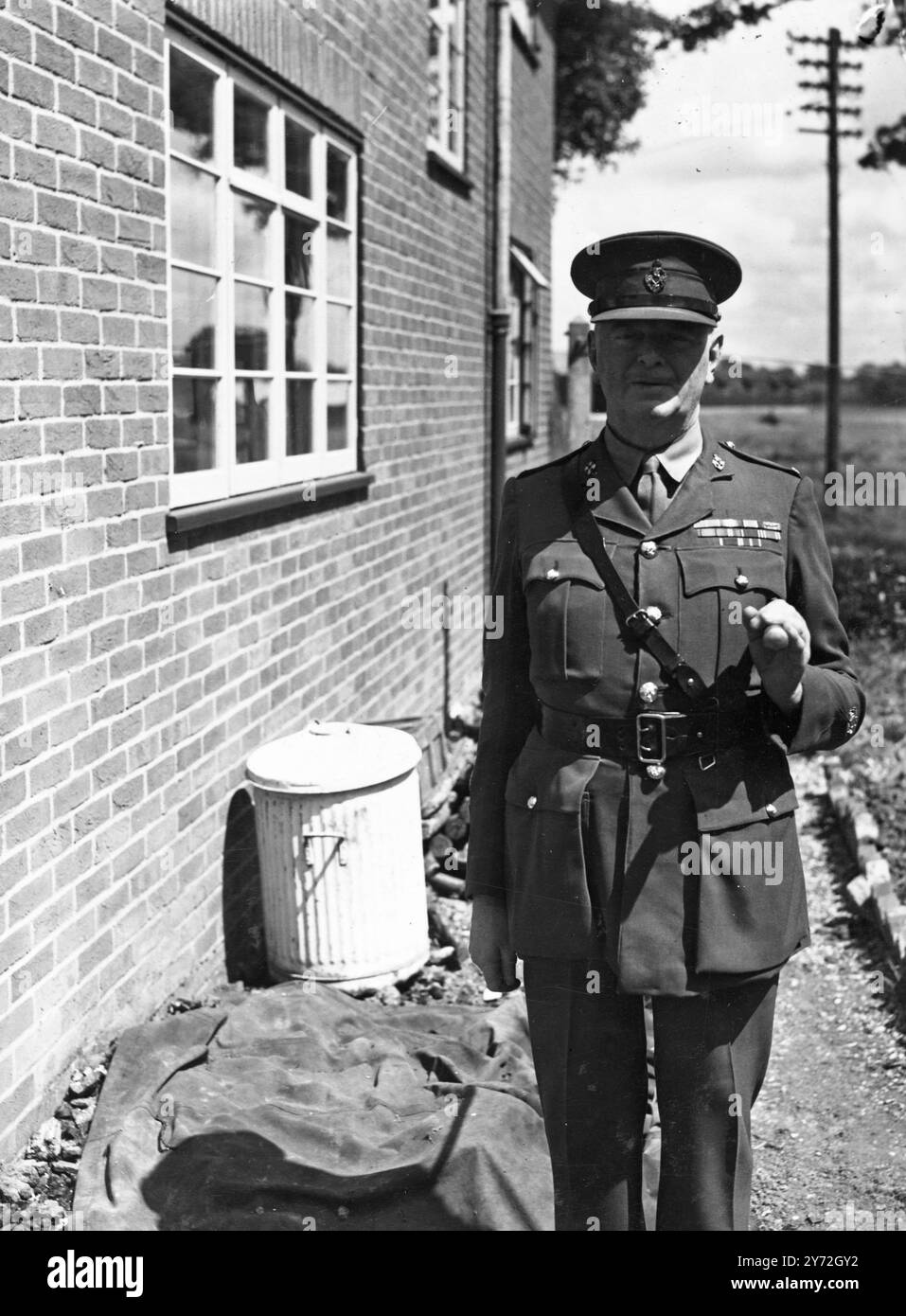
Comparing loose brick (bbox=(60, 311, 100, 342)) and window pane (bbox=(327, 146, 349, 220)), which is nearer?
loose brick (bbox=(60, 311, 100, 342))

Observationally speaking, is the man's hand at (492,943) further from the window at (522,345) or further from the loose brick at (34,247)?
the window at (522,345)

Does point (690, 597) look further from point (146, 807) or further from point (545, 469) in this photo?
point (146, 807)

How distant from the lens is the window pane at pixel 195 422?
20.0 feet

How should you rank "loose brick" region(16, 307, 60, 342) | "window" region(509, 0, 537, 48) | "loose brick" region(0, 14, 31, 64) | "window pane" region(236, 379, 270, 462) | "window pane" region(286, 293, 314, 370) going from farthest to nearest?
"window" region(509, 0, 537, 48), "window pane" region(286, 293, 314, 370), "window pane" region(236, 379, 270, 462), "loose brick" region(16, 307, 60, 342), "loose brick" region(0, 14, 31, 64)

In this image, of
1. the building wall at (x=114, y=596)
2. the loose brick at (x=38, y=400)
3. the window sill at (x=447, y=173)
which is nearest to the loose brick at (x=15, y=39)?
the building wall at (x=114, y=596)

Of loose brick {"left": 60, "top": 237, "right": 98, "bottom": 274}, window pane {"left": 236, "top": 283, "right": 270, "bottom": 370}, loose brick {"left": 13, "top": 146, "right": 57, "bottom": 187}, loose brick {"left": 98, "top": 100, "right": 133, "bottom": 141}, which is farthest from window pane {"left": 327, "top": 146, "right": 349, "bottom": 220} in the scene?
loose brick {"left": 13, "top": 146, "right": 57, "bottom": 187}

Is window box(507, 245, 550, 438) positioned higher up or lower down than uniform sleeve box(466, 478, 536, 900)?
higher up

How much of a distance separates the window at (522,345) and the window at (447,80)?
290 centimetres

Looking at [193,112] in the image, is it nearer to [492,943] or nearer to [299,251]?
[299,251]

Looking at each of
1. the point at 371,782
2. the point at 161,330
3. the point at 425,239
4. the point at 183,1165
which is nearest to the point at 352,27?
the point at 425,239

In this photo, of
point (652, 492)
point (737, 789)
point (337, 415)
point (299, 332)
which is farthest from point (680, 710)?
point (337, 415)

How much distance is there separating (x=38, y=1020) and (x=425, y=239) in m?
6.03

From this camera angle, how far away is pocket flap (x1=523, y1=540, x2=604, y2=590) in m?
2.82

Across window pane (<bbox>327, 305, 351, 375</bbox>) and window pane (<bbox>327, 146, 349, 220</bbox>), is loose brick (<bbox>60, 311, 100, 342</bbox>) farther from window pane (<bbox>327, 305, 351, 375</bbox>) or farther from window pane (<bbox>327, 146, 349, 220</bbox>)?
window pane (<bbox>327, 146, 349, 220</bbox>)
